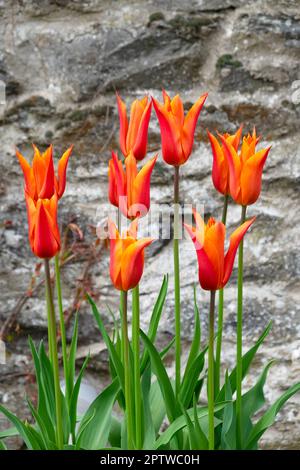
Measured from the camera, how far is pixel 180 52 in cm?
189

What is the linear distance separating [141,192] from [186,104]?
0.84 m

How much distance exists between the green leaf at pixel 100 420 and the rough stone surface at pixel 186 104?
60 cm

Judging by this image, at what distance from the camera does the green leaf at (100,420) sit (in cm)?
130

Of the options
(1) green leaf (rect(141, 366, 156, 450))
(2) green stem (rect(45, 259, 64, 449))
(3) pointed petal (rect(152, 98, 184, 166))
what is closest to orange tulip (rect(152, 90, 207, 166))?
(3) pointed petal (rect(152, 98, 184, 166))

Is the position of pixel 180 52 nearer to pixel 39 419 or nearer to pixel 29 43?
pixel 29 43

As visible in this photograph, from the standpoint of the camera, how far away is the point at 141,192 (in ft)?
3.63

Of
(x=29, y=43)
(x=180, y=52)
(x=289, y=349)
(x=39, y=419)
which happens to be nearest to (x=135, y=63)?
(x=180, y=52)

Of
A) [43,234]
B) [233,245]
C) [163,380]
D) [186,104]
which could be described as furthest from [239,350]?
[186,104]

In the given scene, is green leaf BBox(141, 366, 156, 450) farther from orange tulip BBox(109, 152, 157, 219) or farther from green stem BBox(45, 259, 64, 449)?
orange tulip BBox(109, 152, 157, 219)

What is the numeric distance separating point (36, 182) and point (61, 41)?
2.78ft

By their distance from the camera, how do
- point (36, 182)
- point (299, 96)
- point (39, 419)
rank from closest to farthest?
point (36, 182), point (39, 419), point (299, 96)

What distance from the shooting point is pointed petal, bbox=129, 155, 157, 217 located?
1.10m

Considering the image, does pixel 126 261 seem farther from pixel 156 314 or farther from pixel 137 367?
pixel 156 314

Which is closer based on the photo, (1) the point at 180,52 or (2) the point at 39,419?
(2) the point at 39,419
